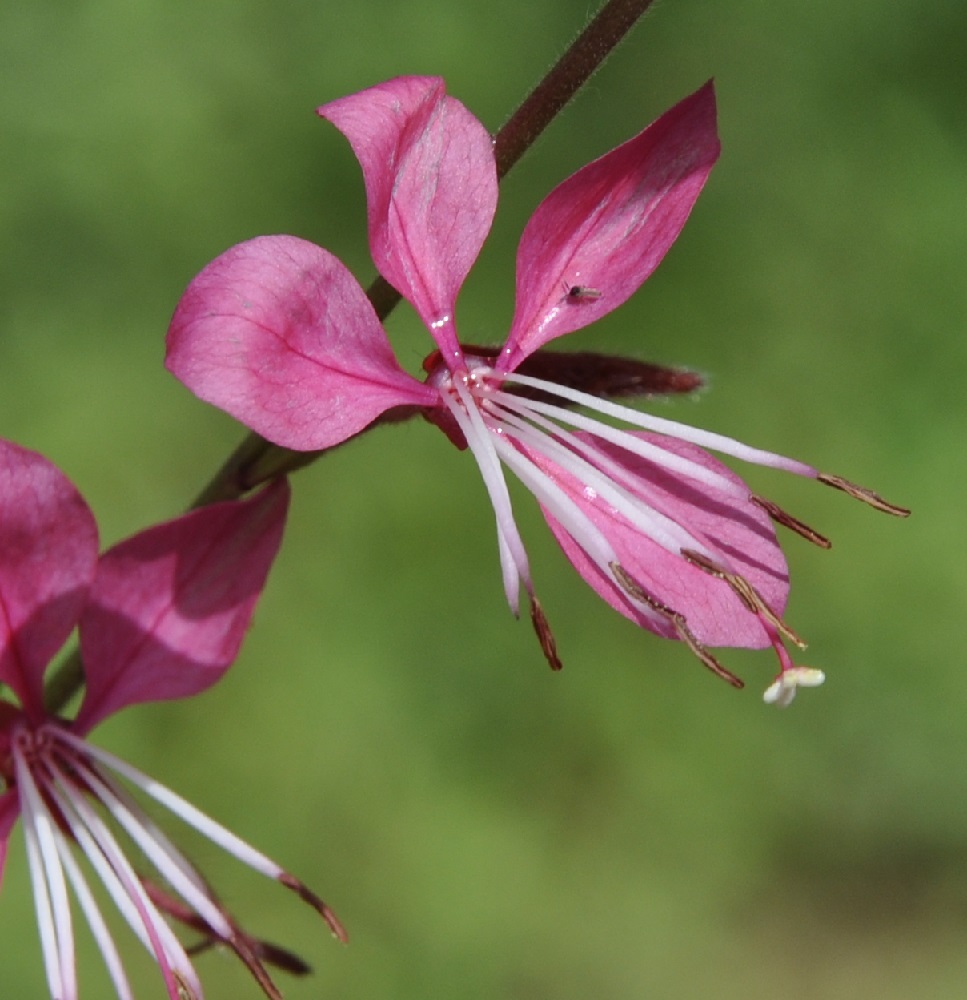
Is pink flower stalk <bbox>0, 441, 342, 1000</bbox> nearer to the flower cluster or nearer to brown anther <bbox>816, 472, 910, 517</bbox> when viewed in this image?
the flower cluster

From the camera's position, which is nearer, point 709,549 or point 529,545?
point 709,549

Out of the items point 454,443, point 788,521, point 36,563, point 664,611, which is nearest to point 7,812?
point 36,563

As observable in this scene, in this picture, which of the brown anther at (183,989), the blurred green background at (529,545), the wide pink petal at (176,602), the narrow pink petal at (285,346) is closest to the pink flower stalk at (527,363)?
the narrow pink petal at (285,346)

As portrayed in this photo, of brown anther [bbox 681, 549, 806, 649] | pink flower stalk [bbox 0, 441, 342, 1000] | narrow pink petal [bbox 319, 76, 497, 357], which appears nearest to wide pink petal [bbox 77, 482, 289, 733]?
pink flower stalk [bbox 0, 441, 342, 1000]

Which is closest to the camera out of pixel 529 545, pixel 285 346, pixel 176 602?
pixel 285 346

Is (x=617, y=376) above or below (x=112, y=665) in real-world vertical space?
above

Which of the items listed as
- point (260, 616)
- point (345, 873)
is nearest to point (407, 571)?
point (260, 616)

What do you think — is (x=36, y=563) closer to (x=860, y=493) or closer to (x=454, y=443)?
(x=454, y=443)
